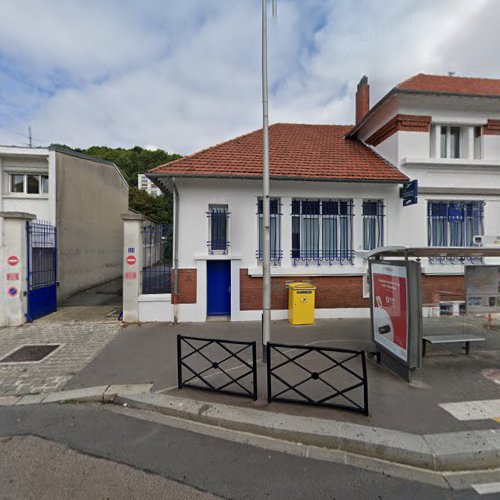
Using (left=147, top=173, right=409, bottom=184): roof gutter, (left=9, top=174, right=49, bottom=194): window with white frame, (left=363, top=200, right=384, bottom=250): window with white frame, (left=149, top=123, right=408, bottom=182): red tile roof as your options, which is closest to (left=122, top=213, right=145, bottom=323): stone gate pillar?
(left=147, top=173, right=409, bottom=184): roof gutter

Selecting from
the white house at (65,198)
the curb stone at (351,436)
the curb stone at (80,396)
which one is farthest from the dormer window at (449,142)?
the white house at (65,198)

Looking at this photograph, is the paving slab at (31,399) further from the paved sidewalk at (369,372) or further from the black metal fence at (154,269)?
the black metal fence at (154,269)

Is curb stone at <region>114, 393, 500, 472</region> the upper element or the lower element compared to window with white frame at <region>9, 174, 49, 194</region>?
lower

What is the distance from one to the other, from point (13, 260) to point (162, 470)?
7007 millimetres

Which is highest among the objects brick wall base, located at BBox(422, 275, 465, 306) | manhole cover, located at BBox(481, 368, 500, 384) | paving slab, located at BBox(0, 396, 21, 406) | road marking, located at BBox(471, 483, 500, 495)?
brick wall base, located at BBox(422, 275, 465, 306)

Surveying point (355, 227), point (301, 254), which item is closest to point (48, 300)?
point (301, 254)

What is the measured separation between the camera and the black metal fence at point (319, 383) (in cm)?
339

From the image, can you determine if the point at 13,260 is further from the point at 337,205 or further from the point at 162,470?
the point at 337,205

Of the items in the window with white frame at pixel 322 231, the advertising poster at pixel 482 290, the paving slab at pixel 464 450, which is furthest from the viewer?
the window with white frame at pixel 322 231

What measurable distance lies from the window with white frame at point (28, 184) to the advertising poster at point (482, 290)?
47.6 ft

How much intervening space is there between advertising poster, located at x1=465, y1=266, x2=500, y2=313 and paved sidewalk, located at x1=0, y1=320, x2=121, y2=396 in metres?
7.47

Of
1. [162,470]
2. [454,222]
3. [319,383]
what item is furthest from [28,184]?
[454,222]

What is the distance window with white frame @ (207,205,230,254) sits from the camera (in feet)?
25.2

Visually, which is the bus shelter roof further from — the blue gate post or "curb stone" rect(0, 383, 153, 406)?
the blue gate post
